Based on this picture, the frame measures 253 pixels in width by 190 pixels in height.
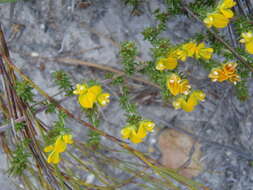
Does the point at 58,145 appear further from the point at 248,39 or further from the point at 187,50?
the point at 248,39

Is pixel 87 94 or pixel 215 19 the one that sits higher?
pixel 215 19

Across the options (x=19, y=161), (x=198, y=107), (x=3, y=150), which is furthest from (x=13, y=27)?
(x=198, y=107)

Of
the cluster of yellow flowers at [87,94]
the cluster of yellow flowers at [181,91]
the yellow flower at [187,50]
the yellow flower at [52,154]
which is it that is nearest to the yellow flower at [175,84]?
the cluster of yellow flowers at [181,91]

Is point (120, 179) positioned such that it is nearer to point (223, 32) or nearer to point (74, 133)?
point (74, 133)

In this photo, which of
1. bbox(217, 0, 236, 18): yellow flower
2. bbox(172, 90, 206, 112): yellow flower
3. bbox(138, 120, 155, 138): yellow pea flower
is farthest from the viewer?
bbox(172, 90, 206, 112): yellow flower

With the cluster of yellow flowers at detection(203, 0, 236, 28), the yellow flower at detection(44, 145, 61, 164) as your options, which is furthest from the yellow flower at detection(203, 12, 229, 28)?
the yellow flower at detection(44, 145, 61, 164)

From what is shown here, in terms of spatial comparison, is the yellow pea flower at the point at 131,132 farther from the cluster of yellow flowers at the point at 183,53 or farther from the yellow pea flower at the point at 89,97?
the cluster of yellow flowers at the point at 183,53

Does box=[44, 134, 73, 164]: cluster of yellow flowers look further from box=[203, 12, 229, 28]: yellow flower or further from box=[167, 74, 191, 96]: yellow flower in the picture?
box=[203, 12, 229, 28]: yellow flower

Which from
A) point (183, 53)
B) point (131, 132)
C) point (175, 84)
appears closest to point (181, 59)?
point (183, 53)

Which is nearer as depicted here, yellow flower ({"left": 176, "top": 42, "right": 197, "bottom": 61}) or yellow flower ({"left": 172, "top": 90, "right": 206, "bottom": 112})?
yellow flower ({"left": 176, "top": 42, "right": 197, "bottom": 61})
